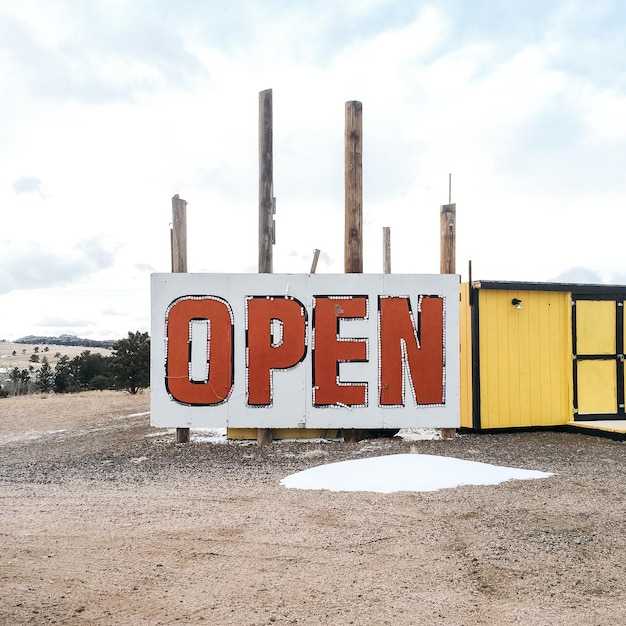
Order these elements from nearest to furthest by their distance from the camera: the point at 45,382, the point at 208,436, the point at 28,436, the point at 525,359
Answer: the point at 208,436 < the point at 525,359 < the point at 28,436 < the point at 45,382

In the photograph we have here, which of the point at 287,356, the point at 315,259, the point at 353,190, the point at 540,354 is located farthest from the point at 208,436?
the point at 540,354

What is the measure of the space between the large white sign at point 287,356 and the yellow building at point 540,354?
58.6 inches

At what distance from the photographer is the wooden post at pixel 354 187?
11.6m

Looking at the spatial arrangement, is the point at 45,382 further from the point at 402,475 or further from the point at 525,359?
the point at 402,475

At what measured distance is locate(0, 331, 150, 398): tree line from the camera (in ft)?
Result: 82.3

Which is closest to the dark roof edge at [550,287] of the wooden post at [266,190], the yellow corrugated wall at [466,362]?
the yellow corrugated wall at [466,362]

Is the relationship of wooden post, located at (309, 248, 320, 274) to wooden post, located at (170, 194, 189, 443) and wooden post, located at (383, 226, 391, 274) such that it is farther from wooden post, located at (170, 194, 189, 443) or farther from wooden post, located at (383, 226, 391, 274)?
wooden post, located at (383, 226, 391, 274)

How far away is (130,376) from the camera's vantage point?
25.1m

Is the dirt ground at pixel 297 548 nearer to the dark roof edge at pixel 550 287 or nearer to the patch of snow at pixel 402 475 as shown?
the patch of snow at pixel 402 475

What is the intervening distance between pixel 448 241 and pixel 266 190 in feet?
11.7

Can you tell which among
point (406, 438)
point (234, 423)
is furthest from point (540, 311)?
point (234, 423)

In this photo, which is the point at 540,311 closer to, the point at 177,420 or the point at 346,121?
the point at 346,121

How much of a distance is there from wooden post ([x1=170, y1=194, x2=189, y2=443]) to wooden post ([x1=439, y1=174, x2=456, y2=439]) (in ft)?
16.0

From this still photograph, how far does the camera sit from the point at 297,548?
5.39 metres
